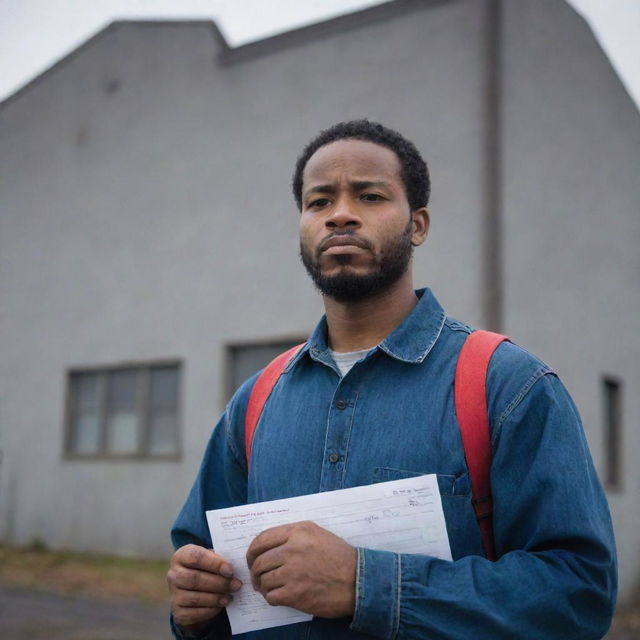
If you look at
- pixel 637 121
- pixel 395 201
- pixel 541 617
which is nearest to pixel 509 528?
pixel 541 617

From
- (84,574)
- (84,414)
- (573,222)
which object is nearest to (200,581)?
(573,222)

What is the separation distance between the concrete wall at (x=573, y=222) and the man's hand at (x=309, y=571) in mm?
6435

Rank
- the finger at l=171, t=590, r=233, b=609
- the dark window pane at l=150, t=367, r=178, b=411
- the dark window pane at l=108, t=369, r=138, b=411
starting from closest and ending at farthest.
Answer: the finger at l=171, t=590, r=233, b=609, the dark window pane at l=150, t=367, r=178, b=411, the dark window pane at l=108, t=369, r=138, b=411

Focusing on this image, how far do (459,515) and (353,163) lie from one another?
86 centimetres

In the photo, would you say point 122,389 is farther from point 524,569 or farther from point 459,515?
point 524,569

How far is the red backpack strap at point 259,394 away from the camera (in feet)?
6.57

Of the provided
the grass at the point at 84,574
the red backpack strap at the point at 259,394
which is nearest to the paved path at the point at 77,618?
the grass at the point at 84,574

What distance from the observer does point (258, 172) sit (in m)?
9.73

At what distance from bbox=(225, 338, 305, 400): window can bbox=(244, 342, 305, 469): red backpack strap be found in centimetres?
716

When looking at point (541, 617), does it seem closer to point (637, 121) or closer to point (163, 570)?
point (163, 570)

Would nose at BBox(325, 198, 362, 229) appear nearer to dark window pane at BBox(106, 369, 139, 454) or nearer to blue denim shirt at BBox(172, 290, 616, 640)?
blue denim shirt at BBox(172, 290, 616, 640)

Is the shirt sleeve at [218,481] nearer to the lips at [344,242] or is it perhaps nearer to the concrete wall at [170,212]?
the lips at [344,242]


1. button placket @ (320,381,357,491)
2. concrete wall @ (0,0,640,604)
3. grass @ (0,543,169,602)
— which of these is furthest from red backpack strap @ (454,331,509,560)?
grass @ (0,543,169,602)

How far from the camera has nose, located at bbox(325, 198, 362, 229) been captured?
74.7 inches
